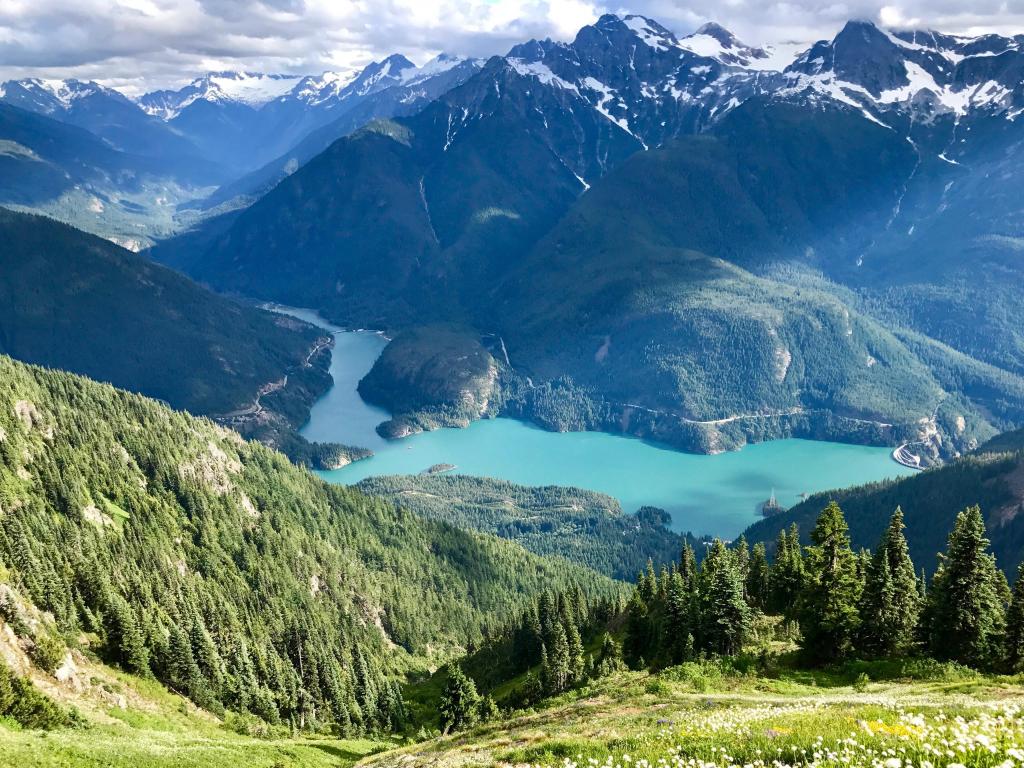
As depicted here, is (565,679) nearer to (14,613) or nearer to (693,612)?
(693,612)

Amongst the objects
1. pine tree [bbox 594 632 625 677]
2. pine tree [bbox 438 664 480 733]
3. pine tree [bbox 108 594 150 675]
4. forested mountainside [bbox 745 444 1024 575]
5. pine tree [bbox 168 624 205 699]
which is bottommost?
pine tree [bbox 438 664 480 733]

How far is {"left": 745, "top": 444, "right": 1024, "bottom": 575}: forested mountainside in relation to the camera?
144 metres

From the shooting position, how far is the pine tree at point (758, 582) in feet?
228

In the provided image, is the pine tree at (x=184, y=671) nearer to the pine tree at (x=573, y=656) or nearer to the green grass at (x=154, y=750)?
the green grass at (x=154, y=750)

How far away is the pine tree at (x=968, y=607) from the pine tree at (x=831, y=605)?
4704 mm

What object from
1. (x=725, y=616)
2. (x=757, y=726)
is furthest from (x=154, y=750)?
(x=725, y=616)

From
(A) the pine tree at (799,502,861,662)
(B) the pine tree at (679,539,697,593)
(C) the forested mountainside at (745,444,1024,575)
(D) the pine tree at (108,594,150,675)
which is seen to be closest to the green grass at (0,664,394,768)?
(D) the pine tree at (108,594,150,675)

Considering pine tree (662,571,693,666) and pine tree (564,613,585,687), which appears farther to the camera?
pine tree (564,613,585,687)

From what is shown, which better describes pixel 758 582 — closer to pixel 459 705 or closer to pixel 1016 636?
pixel 1016 636

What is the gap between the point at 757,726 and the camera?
25906 millimetres

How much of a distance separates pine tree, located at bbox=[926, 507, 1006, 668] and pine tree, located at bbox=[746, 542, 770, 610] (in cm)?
2135

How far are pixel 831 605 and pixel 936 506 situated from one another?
128333 mm

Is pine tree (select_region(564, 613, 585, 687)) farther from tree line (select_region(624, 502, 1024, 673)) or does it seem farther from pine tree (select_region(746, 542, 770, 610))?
pine tree (select_region(746, 542, 770, 610))

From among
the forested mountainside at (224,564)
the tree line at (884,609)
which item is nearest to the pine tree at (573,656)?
the tree line at (884,609)
